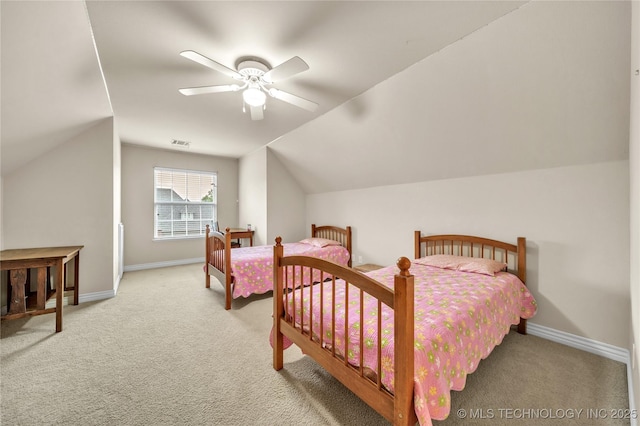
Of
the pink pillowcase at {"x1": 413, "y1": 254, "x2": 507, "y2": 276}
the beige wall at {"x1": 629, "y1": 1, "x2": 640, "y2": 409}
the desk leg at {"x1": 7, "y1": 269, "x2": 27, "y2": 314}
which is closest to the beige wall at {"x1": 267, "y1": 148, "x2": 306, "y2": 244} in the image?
the pink pillowcase at {"x1": 413, "y1": 254, "x2": 507, "y2": 276}

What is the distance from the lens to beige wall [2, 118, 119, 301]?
303cm

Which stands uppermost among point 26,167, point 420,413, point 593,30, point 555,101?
point 593,30

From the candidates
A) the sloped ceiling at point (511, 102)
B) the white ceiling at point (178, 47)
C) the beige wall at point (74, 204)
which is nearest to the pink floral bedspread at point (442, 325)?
the sloped ceiling at point (511, 102)

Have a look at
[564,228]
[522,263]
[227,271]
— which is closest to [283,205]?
[227,271]

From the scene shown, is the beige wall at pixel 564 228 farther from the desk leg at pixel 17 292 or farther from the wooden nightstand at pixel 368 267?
the desk leg at pixel 17 292

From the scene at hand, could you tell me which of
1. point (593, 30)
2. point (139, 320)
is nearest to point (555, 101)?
point (593, 30)

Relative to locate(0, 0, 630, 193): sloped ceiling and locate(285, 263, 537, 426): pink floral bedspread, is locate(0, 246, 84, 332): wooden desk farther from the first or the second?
locate(285, 263, 537, 426): pink floral bedspread

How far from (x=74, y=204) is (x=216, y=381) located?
124 inches

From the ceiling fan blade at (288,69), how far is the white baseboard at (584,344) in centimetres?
323

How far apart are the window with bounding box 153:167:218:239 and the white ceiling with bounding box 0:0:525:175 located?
2309mm

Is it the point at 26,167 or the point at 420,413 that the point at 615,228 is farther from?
the point at 26,167

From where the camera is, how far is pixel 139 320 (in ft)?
9.18

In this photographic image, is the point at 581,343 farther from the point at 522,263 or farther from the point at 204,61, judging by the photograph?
the point at 204,61

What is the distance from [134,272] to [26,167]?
246 cm
